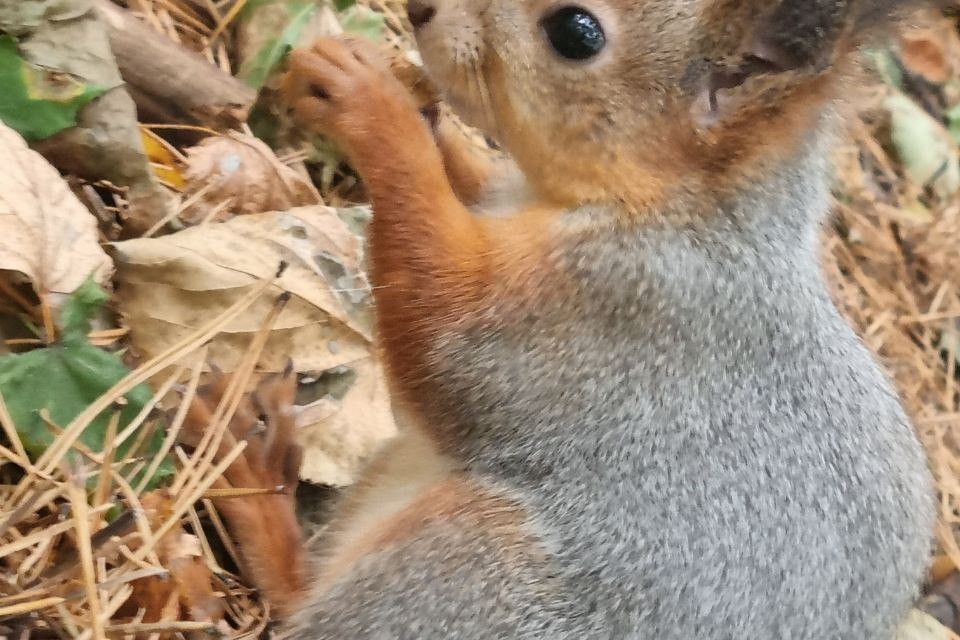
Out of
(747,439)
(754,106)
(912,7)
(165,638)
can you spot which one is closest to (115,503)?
(165,638)

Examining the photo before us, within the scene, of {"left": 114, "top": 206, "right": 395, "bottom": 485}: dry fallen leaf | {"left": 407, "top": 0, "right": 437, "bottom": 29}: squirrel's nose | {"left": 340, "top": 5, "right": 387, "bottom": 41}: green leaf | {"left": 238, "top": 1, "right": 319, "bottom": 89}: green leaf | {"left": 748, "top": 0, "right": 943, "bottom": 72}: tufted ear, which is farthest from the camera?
{"left": 340, "top": 5, "right": 387, "bottom": 41}: green leaf

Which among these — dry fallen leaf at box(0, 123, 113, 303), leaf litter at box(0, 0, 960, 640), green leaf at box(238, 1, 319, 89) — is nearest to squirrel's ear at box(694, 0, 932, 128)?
leaf litter at box(0, 0, 960, 640)

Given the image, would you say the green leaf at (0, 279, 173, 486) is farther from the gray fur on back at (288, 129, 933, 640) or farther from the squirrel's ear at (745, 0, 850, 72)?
the squirrel's ear at (745, 0, 850, 72)

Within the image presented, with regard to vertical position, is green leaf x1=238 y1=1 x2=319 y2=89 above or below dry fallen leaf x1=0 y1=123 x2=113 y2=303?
above

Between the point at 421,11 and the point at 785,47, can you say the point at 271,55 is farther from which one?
the point at 785,47

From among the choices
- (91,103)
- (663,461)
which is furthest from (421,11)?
(663,461)

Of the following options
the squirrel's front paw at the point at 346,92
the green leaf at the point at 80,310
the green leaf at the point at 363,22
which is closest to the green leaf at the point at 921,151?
the green leaf at the point at 363,22

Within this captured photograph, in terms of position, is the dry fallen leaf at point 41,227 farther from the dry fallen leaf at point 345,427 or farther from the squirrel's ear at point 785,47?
the squirrel's ear at point 785,47

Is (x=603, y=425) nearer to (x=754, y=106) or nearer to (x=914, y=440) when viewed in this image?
(x=754, y=106)
